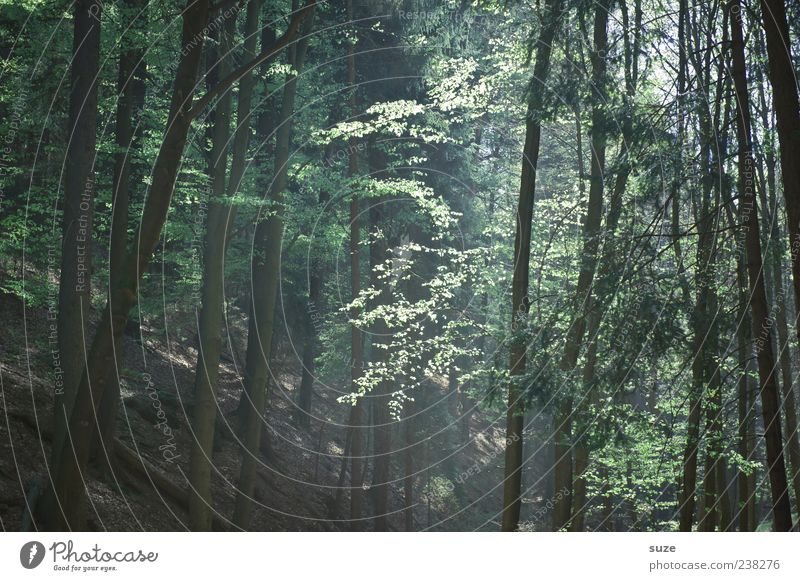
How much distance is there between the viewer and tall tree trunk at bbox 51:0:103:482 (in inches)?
508

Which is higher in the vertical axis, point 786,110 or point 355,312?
point 786,110

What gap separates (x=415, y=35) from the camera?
20.4 meters

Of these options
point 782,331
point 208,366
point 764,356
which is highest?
point 764,356

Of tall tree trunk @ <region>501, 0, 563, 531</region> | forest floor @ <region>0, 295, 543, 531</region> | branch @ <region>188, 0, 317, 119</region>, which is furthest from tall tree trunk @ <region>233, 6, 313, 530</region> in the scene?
branch @ <region>188, 0, 317, 119</region>

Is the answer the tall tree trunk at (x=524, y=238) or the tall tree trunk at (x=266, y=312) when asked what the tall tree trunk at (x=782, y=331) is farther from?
the tall tree trunk at (x=266, y=312)

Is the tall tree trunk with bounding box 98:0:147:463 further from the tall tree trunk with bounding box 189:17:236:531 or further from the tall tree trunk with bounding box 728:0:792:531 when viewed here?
the tall tree trunk with bounding box 728:0:792:531

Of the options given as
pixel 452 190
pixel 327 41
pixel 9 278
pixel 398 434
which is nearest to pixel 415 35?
pixel 327 41

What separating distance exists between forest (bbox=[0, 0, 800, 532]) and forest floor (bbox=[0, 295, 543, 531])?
0.09m

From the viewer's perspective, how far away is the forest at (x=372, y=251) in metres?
11.1

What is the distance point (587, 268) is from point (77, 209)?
25.4 ft

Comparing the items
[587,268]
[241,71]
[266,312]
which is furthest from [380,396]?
[241,71]

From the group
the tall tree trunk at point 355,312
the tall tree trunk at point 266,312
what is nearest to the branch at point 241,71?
the tall tree trunk at point 266,312

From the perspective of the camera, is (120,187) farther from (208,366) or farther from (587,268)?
(587,268)

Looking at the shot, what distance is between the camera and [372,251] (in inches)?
933
